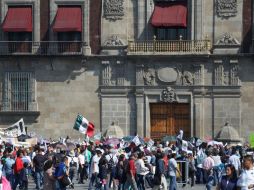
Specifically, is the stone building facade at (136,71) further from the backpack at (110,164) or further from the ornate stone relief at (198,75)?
the backpack at (110,164)

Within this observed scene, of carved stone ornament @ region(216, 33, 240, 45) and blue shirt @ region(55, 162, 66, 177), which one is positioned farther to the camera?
carved stone ornament @ region(216, 33, 240, 45)

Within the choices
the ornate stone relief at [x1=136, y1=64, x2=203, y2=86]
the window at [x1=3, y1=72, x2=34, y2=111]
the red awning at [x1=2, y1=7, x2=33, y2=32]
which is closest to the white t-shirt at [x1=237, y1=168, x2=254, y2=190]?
the ornate stone relief at [x1=136, y1=64, x2=203, y2=86]

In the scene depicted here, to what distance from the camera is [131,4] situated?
54125 mm

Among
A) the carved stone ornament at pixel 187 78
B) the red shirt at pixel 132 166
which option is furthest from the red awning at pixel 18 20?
the red shirt at pixel 132 166

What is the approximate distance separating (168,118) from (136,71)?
10.4 feet

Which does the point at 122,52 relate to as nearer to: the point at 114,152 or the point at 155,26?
the point at 155,26

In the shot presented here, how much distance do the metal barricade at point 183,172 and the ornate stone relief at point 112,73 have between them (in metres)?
14.6

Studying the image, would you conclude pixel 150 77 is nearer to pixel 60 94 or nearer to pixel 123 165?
pixel 60 94

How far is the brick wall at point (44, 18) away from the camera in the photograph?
54.8 m

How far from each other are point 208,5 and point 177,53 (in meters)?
3.17

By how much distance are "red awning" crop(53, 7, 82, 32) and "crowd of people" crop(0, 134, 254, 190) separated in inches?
410

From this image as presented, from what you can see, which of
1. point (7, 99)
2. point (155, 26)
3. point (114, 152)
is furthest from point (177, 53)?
point (114, 152)

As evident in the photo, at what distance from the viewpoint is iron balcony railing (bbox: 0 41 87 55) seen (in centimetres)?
5422

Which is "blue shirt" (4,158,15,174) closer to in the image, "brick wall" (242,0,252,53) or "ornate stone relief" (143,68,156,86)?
"ornate stone relief" (143,68,156,86)
